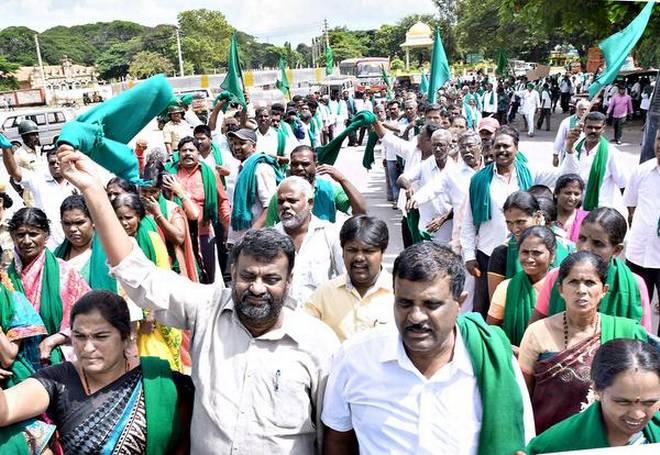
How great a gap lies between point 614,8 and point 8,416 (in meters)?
13.5

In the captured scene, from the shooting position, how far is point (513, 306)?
3.10m

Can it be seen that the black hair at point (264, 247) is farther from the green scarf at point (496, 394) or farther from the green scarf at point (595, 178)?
the green scarf at point (595, 178)

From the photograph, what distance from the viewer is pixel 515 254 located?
3561 mm

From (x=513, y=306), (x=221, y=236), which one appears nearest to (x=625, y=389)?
(x=513, y=306)

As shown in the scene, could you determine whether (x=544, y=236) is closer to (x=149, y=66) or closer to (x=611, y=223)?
(x=611, y=223)

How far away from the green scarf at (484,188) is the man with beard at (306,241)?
142 centimetres

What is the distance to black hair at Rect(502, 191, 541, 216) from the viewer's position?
3.73m

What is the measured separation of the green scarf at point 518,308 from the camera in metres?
3.05

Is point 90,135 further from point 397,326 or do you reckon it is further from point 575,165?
point 575,165

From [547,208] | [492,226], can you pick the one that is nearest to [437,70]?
[492,226]

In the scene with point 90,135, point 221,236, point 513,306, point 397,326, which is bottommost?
point 221,236

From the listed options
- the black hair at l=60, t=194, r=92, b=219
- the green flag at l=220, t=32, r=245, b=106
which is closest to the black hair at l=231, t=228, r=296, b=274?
the black hair at l=60, t=194, r=92, b=219

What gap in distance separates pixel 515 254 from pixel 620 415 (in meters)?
1.66

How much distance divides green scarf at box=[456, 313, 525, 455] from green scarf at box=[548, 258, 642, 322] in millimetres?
997
